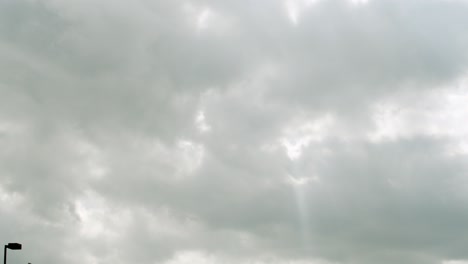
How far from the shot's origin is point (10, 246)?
42.6 meters
